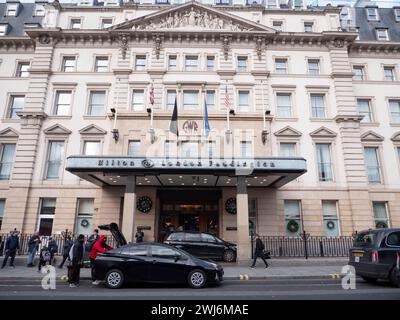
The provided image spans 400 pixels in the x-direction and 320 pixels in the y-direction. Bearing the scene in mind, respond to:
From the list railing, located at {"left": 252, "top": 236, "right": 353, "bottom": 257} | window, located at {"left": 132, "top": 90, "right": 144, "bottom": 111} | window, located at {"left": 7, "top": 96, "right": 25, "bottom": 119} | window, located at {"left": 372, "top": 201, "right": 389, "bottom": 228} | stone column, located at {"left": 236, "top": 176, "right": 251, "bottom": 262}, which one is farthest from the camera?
window, located at {"left": 7, "top": 96, "right": 25, "bottom": 119}

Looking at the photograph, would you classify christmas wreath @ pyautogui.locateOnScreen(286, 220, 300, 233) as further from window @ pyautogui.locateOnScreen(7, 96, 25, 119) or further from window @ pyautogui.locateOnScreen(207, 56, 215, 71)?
window @ pyautogui.locateOnScreen(7, 96, 25, 119)

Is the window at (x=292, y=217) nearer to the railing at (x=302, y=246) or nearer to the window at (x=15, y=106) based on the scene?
the railing at (x=302, y=246)

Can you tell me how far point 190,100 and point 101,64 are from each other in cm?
873

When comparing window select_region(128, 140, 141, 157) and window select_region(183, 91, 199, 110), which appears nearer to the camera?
window select_region(128, 140, 141, 157)

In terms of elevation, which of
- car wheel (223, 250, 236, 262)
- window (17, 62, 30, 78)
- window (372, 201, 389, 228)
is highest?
window (17, 62, 30, 78)

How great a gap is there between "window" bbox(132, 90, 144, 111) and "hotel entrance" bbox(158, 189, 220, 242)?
7.38 metres

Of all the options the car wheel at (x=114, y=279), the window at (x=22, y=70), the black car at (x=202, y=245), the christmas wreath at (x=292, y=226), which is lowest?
the car wheel at (x=114, y=279)

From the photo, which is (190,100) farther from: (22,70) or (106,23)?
(22,70)

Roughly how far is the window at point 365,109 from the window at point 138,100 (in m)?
19.0

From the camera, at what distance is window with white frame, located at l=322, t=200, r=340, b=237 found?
2153cm

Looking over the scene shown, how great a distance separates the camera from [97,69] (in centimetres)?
2473

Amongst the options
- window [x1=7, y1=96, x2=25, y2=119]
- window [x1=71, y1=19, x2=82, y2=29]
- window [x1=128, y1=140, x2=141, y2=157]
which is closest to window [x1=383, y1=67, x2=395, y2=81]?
window [x1=128, y1=140, x2=141, y2=157]

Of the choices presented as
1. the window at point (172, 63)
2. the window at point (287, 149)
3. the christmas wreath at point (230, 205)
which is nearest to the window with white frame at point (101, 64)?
the window at point (172, 63)

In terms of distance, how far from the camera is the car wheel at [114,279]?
9.38 meters
